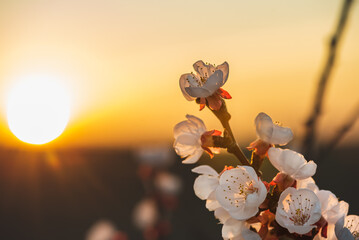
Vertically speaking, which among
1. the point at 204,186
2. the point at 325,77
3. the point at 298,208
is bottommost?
the point at 298,208

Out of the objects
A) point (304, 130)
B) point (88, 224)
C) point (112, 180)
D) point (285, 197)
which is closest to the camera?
point (285, 197)

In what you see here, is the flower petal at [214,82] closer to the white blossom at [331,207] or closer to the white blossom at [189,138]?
the white blossom at [189,138]

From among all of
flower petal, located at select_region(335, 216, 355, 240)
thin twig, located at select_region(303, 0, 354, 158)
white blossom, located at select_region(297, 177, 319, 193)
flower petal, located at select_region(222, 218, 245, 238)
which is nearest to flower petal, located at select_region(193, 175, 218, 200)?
flower petal, located at select_region(222, 218, 245, 238)

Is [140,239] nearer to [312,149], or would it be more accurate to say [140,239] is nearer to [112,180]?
[112,180]

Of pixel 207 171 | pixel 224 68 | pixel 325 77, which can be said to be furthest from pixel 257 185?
pixel 325 77

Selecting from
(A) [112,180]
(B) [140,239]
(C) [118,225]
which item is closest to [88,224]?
(C) [118,225]

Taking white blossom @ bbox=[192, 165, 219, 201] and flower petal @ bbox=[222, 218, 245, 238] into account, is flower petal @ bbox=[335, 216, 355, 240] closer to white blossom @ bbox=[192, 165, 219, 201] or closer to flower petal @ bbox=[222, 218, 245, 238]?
flower petal @ bbox=[222, 218, 245, 238]

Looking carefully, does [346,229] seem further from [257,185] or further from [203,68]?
[203,68]
